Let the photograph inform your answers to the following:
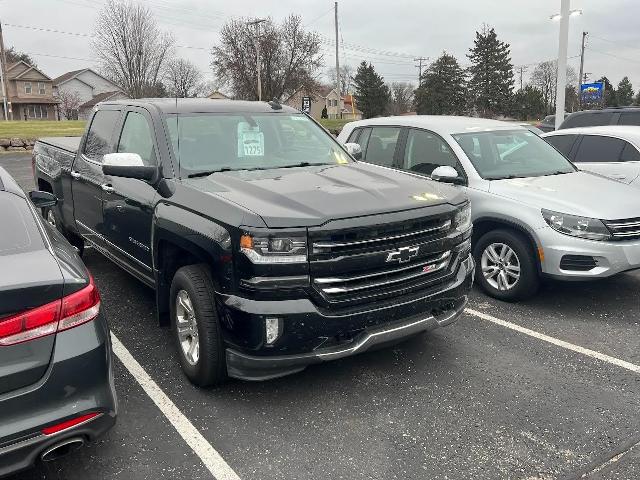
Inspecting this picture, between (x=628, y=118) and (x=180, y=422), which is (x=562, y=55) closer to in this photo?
(x=628, y=118)

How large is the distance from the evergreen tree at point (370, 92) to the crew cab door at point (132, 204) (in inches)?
2691

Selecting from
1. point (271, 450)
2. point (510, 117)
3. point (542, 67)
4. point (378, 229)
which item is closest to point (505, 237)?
point (378, 229)

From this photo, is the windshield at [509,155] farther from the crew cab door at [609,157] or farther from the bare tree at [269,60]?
the bare tree at [269,60]

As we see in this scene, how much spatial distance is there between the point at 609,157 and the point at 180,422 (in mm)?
6794

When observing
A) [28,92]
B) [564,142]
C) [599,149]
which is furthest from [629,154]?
[28,92]

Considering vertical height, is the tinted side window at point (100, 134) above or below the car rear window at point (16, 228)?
above

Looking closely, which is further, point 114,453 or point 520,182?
point 520,182

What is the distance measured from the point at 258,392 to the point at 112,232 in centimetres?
211

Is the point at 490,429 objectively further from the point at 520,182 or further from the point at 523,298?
the point at 520,182

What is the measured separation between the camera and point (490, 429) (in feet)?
10.9

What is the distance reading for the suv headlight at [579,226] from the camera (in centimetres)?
496

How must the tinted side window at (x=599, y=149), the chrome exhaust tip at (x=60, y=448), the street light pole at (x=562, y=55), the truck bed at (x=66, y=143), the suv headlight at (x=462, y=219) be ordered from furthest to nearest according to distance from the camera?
the street light pole at (x=562, y=55)
the tinted side window at (x=599, y=149)
the truck bed at (x=66, y=143)
the suv headlight at (x=462, y=219)
the chrome exhaust tip at (x=60, y=448)

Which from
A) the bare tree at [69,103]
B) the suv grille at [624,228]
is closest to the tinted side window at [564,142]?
the suv grille at [624,228]

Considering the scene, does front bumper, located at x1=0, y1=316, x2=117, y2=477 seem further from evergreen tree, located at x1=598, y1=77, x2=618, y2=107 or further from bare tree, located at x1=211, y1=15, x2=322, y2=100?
evergreen tree, located at x1=598, y1=77, x2=618, y2=107
